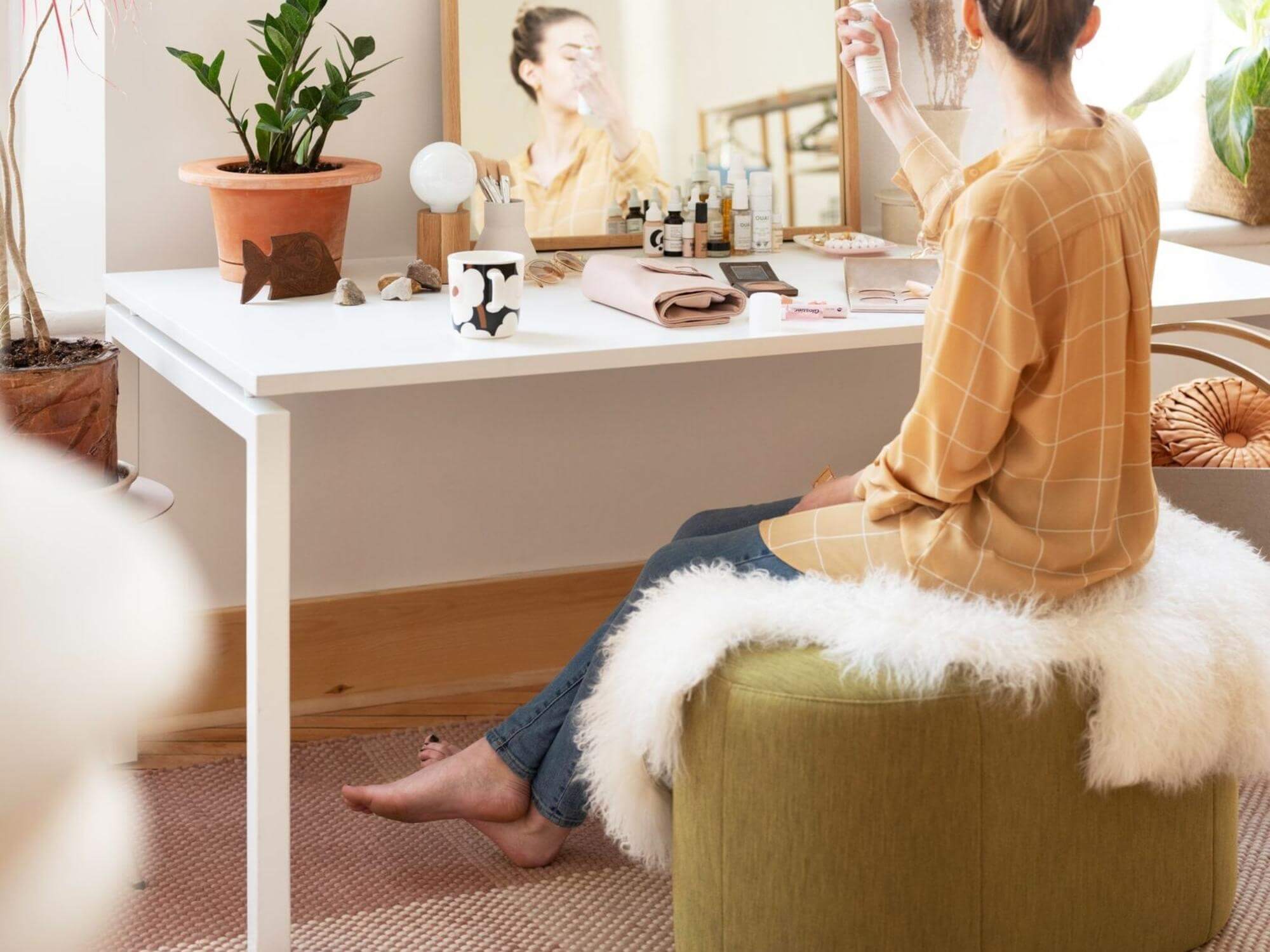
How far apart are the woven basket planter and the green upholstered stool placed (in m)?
1.70

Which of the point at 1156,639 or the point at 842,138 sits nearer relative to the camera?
the point at 1156,639

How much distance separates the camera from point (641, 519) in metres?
2.72

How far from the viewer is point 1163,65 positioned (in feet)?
10.5

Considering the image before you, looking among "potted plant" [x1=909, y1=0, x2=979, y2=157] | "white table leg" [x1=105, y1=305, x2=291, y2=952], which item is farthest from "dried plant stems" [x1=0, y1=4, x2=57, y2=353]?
"potted plant" [x1=909, y1=0, x2=979, y2=157]

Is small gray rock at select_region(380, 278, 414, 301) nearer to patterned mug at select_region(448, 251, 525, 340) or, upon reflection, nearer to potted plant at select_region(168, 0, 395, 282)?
potted plant at select_region(168, 0, 395, 282)

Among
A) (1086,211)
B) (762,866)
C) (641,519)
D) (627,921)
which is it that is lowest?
(627,921)

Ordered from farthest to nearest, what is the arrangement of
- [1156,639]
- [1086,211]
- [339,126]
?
[339,126] < [1156,639] < [1086,211]

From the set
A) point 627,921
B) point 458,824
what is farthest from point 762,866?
point 458,824

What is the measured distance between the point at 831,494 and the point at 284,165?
95 centimetres

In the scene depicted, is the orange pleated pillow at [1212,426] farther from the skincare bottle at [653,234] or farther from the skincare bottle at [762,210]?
the skincare bottle at [653,234]

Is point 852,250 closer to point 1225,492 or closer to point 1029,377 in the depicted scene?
point 1225,492

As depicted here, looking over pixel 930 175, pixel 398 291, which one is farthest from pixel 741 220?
pixel 398 291

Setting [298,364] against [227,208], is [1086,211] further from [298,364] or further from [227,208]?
[227,208]

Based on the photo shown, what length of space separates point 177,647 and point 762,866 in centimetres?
123
